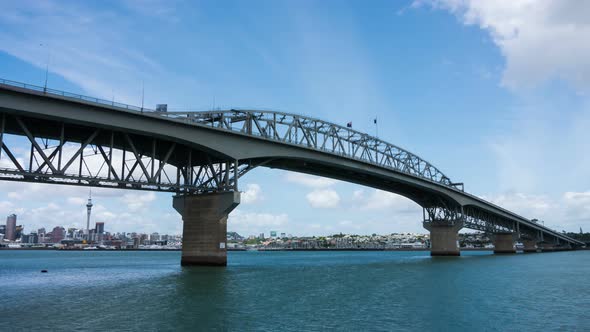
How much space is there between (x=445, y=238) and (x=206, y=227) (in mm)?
76396

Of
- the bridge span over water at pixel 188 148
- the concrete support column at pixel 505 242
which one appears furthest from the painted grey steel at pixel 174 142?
the concrete support column at pixel 505 242

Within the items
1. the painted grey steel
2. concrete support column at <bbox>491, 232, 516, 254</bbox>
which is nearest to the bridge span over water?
the painted grey steel

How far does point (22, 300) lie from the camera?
32312 millimetres

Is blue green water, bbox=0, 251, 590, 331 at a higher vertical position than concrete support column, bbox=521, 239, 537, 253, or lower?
lower

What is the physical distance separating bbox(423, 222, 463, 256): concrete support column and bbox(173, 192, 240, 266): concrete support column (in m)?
72.6

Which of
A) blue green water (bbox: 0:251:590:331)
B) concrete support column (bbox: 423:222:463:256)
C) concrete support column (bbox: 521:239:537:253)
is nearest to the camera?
blue green water (bbox: 0:251:590:331)

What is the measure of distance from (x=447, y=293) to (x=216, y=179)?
3302cm

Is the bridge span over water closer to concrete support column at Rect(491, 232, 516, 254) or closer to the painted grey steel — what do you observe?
the painted grey steel

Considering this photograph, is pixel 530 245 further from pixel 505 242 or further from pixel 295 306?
pixel 295 306

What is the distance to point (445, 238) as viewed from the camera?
11731 cm

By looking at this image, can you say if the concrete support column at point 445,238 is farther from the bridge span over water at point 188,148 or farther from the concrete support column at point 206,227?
the concrete support column at point 206,227

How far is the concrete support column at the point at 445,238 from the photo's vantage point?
116000 mm

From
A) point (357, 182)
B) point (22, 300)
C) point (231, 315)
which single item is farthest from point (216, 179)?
point (357, 182)

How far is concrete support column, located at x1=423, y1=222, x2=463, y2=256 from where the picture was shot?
11600 cm
